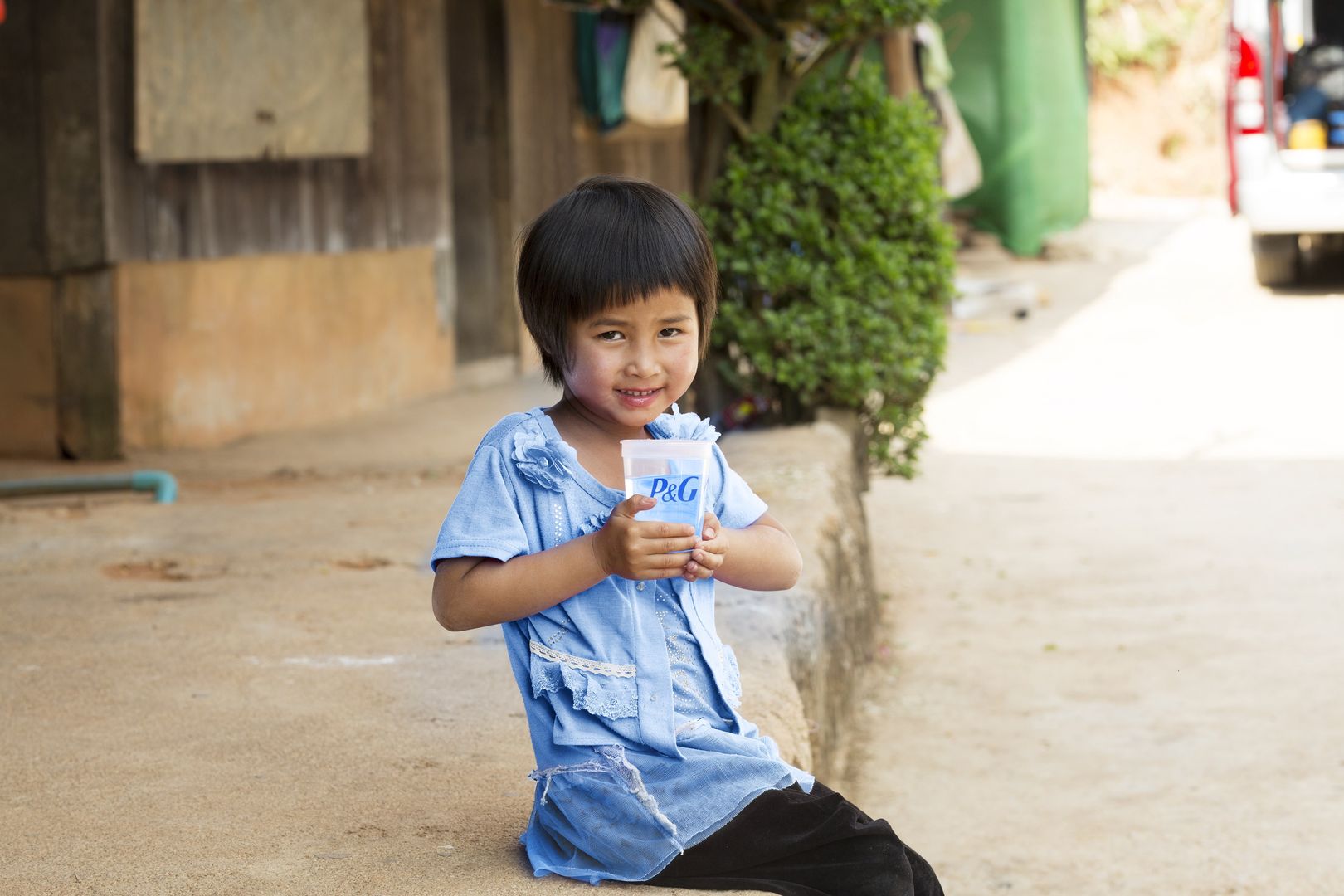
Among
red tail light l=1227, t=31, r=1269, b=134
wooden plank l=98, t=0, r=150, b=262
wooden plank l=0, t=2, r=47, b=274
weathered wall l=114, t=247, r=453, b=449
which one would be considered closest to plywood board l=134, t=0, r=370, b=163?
wooden plank l=98, t=0, r=150, b=262

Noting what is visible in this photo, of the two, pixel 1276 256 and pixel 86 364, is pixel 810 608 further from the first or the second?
pixel 1276 256

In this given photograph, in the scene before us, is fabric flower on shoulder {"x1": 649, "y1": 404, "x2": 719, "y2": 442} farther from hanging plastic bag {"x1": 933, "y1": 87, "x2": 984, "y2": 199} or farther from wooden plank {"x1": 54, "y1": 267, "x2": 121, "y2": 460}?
hanging plastic bag {"x1": 933, "y1": 87, "x2": 984, "y2": 199}

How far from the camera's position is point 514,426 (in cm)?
225

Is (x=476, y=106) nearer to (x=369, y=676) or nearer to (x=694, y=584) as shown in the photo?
(x=369, y=676)

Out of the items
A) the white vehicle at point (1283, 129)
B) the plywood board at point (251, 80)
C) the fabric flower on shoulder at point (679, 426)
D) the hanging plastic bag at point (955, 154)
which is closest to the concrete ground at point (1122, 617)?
the white vehicle at point (1283, 129)

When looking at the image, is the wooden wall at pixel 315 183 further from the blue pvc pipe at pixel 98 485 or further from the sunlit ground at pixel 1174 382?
the sunlit ground at pixel 1174 382

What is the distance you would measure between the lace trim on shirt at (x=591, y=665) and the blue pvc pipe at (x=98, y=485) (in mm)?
3987

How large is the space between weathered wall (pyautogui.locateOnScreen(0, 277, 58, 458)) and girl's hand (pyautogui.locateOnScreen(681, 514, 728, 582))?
6.02 m

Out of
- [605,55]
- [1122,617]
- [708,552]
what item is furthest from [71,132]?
[708,552]

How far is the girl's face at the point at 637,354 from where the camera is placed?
2.16 m

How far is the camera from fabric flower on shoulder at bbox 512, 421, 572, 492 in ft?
7.23

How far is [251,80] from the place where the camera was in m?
7.68

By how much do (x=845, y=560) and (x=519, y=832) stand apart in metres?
2.56

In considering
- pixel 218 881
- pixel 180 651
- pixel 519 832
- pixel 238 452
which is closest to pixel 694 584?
pixel 519 832
